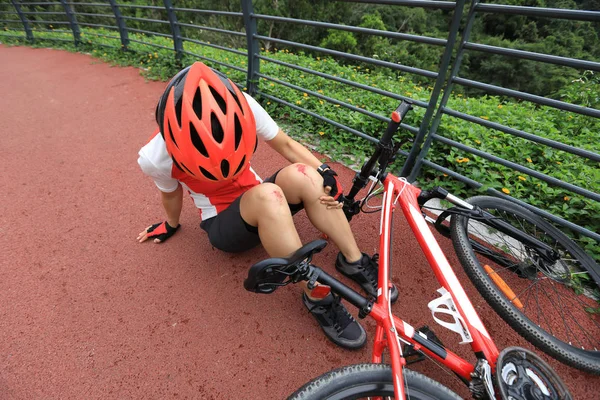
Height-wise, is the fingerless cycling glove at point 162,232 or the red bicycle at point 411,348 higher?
the red bicycle at point 411,348

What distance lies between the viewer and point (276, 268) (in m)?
0.96

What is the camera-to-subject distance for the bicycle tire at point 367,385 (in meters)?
0.96

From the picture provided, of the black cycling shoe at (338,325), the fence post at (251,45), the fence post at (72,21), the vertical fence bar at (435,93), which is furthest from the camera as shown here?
the fence post at (72,21)

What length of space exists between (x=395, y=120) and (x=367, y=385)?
108 centimetres

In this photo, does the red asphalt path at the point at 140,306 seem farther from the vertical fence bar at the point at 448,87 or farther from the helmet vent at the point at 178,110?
the helmet vent at the point at 178,110

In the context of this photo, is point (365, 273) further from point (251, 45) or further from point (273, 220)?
point (251, 45)

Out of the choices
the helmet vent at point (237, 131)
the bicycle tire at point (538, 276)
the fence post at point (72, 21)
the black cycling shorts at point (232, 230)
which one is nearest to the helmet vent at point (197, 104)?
the helmet vent at point (237, 131)

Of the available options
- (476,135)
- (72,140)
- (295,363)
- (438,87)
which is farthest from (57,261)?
(476,135)

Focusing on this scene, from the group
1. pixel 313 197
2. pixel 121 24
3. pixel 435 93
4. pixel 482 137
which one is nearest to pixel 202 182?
pixel 313 197

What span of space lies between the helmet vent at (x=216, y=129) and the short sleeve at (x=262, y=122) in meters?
0.42

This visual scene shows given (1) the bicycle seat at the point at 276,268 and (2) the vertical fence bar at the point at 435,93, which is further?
(2) the vertical fence bar at the point at 435,93

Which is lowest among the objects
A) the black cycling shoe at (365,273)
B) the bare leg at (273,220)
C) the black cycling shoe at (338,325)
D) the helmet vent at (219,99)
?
the black cycling shoe at (338,325)

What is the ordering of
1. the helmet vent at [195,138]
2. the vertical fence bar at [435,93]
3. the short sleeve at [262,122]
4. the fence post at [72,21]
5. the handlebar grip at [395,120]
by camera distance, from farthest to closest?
the fence post at [72,21], the vertical fence bar at [435,93], the short sleeve at [262,122], the handlebar grip at [395,120], the helmet vent at [195,138]

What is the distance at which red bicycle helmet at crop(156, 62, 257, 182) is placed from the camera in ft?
3.99
